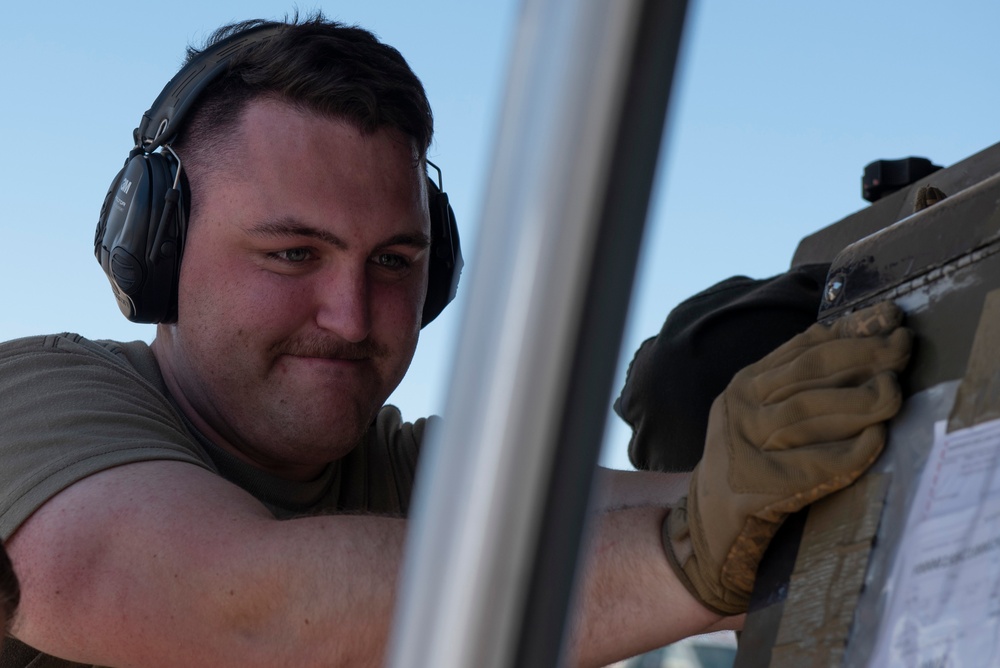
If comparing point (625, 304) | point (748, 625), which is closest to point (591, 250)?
point (625, 304)

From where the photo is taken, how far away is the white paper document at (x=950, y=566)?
0.66 m

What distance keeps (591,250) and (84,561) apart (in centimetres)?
101

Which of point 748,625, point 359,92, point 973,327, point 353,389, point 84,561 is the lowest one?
point 84,561

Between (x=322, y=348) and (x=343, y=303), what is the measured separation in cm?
7

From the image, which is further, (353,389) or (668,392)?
Answer: (353,389)

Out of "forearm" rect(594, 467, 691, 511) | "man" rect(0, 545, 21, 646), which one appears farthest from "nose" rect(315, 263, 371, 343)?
"man" rect(0, 545, 21, 646)

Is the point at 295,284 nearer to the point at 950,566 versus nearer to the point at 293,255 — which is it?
the point at 293,255

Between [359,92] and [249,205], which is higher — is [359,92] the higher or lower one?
the higher one

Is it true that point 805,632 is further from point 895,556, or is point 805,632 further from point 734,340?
Result: point 734,340

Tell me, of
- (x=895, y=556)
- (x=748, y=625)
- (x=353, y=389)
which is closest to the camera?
(x=895, y=556)

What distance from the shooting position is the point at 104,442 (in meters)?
1.25

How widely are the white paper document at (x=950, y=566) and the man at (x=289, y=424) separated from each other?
7 centimetres

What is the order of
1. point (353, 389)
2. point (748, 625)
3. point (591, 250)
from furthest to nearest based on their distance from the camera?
1. point (353, 389)
2. point (748, 625)
3. point (591, 250)

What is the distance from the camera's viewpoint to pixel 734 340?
1.46m
